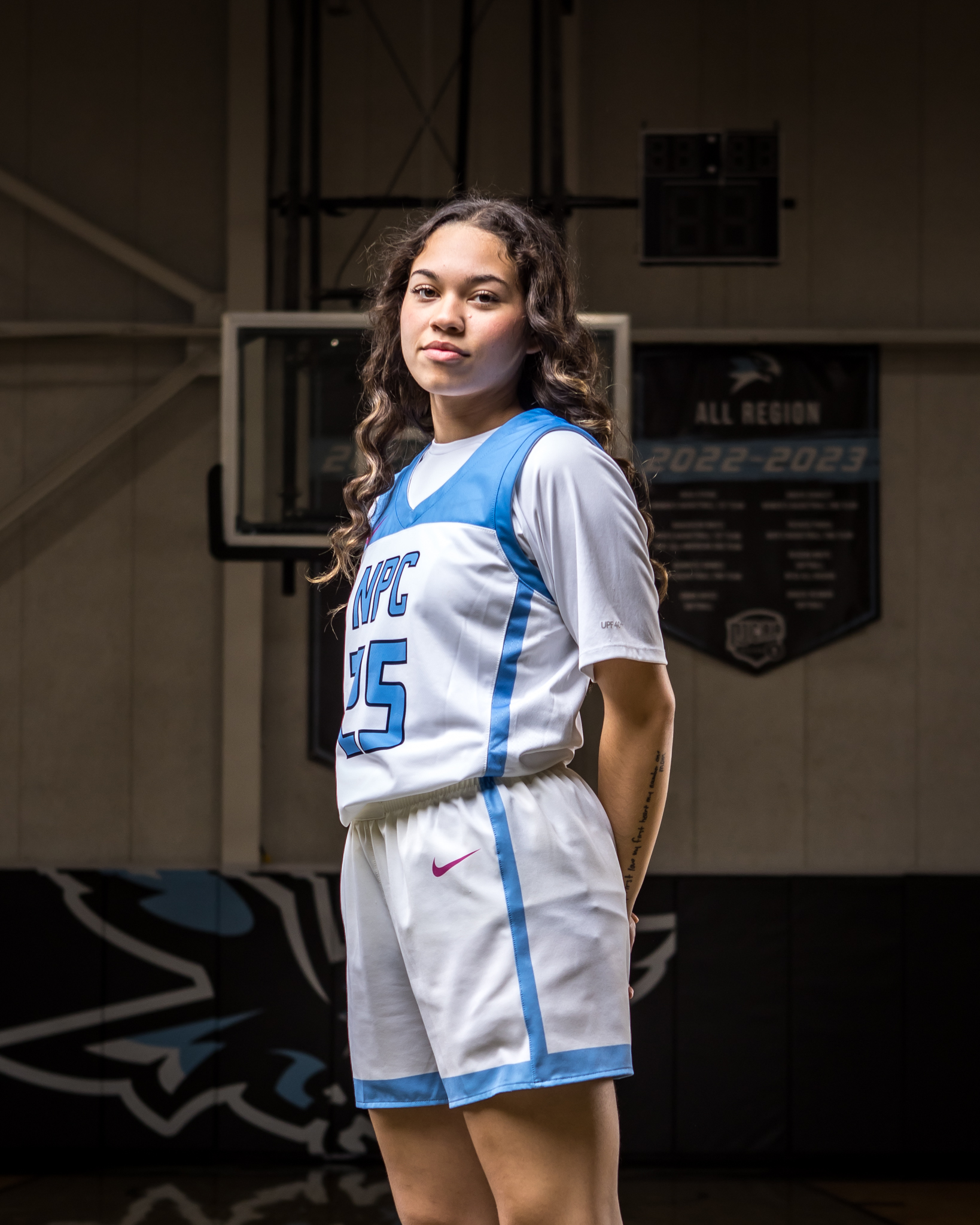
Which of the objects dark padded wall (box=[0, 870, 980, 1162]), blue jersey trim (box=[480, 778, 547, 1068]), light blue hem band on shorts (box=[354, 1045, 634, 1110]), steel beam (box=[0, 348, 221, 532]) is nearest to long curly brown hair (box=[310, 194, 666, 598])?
blue jersey trim (box=[480, 778, 547, 1068])

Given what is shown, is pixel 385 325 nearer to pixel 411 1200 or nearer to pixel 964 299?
pixel 411 1200

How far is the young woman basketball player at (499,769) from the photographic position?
979 millimetres

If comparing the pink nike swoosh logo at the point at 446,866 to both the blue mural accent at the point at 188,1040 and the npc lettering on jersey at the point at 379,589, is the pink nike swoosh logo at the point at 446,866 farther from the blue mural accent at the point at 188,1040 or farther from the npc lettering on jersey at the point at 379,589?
the blue mural accent at the point at 188,1040

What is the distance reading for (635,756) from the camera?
1.09m

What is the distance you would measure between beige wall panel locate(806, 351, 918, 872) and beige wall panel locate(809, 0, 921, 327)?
0.85 feet

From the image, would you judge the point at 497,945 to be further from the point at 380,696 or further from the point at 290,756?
the point at 290,756

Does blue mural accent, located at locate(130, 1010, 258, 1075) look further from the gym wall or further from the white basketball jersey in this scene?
the white basketball jersey

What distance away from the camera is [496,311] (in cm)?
114

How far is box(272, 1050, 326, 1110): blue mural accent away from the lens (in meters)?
4.07

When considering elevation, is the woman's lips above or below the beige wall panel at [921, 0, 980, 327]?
below

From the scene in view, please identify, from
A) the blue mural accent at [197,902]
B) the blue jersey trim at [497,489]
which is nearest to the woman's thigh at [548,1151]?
the blue jersey trim at [497,489]

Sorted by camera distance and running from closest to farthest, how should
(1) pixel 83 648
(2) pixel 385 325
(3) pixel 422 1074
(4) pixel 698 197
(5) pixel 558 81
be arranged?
(3) pixel 422 1074 → (2) pixel 385 325 → (5) pixel 558 81 → (4) pixel 698 197 → (1) pixel 83 648

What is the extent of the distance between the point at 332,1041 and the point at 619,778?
3.34m

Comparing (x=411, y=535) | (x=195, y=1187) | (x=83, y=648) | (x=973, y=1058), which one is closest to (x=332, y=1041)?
(x=195, y=1187)
